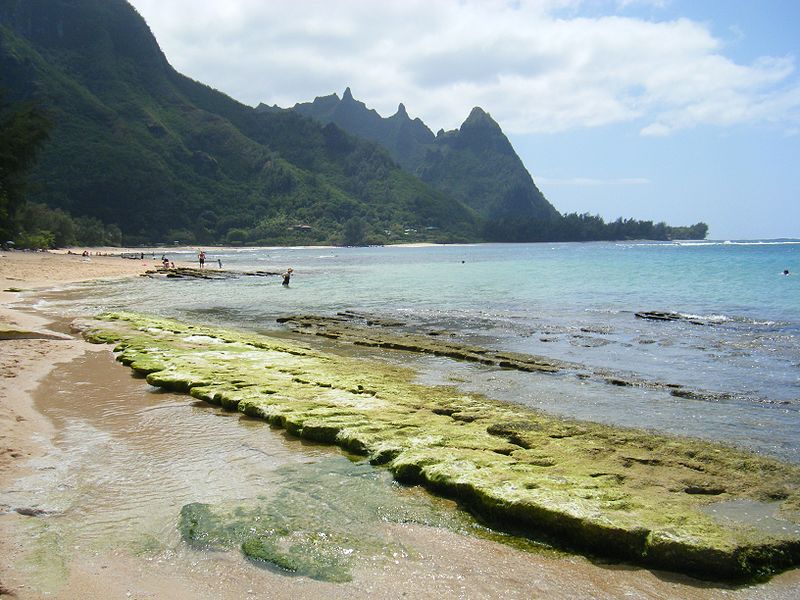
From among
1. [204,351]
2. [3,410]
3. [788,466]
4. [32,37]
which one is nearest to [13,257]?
[204,351]

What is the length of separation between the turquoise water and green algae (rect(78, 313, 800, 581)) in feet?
6.48

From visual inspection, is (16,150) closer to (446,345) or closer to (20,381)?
(20,381)

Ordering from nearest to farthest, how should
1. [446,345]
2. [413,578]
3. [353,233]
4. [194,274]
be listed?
[413,578] → [446,345] → [194,274] → [353,233]

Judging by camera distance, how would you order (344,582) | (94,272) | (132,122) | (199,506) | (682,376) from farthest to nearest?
(132,122) → (94,272) → (682,376) → (199,506) → (344,582)

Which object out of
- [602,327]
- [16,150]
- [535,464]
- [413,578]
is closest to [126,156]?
[16,150]

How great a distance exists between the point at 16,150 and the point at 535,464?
189 feet

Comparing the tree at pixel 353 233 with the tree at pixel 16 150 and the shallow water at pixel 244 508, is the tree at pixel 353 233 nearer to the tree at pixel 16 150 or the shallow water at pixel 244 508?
the tree at pixel 16 150

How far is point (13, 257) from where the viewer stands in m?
56.3

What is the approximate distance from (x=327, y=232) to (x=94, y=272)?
5422 inches

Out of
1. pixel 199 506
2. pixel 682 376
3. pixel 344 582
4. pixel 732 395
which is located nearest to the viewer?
pixel 344 582

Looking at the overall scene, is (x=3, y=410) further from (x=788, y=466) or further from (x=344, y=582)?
(x=788, y=466)

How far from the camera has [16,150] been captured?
5069cm

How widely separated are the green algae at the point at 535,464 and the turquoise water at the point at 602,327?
1.97 metres

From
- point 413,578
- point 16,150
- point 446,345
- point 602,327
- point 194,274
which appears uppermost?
point 16,150
